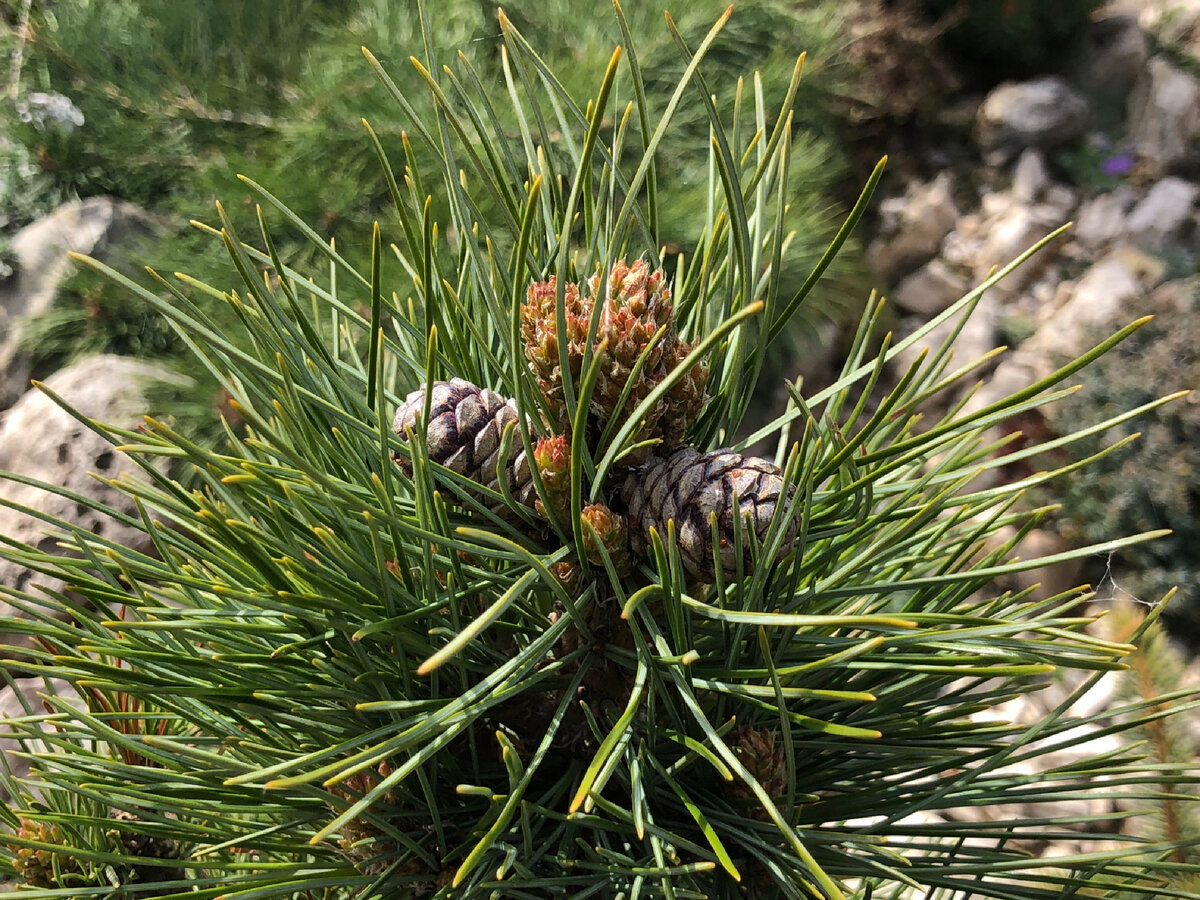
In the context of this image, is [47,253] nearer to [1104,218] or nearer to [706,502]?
[706,502]

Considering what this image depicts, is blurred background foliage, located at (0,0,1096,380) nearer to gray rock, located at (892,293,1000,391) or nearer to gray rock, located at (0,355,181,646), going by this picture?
gray rock, located at (0,355,181,646)

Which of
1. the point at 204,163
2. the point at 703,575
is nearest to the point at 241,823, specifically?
the point at 703,575

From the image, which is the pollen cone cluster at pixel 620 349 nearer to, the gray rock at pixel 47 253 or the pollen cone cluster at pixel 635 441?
the pollen cone cluster at pixel 635 441

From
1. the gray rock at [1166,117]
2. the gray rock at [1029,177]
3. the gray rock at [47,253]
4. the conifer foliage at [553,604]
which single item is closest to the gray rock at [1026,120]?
the gray rock at [1029,177]

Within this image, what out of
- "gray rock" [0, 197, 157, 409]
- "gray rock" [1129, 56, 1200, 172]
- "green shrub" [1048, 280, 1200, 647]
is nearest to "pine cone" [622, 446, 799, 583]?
"gray rock" [0, 197, 157, 409]

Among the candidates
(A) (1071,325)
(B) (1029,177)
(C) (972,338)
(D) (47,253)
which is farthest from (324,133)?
(B) (1029,177)

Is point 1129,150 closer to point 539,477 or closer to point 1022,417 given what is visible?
point 1022,417
